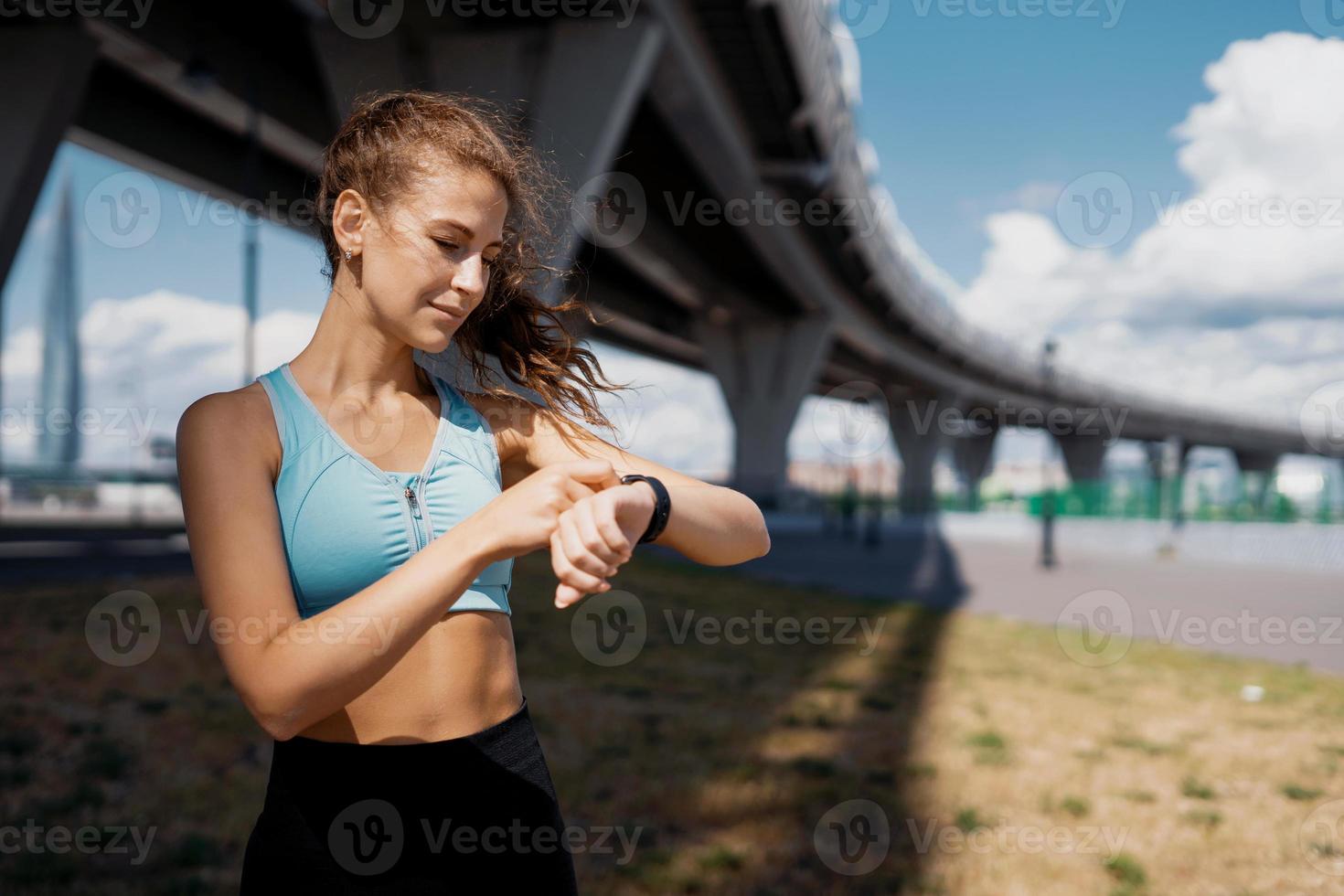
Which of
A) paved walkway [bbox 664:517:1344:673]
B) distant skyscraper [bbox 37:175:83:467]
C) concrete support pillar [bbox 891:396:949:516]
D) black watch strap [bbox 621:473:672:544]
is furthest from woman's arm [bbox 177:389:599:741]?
distant skyscraper [bbox 37:175:83:467]

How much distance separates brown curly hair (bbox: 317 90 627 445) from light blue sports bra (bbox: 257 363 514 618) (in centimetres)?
32

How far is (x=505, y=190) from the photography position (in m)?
1.76

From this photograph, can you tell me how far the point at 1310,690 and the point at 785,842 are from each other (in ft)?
22.0

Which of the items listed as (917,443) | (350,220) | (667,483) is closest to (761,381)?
(917,443)

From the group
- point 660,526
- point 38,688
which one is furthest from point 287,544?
point 38,688

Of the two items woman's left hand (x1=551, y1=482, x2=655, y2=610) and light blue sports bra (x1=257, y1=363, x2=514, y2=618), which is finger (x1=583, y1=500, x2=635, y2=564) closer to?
woman's left hand (x1=551, y1=482, x2=655, y2=610)

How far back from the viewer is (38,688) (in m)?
7.75

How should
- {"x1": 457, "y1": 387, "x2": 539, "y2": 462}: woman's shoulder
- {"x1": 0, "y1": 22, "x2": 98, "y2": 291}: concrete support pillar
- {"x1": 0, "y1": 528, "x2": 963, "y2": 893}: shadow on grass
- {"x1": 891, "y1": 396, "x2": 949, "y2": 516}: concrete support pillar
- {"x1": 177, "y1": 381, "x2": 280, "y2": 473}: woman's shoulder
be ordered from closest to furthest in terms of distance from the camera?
{"x1": 177, "y1": 381, "x2": 280, "y2": 473}: woman's shoulder
{"x1": 457, "y1": 387, "x2": 539, "y2": 462}: woman's shoulder
{"x1": 0, "y1": 528, "x2": 963, "y2": 893}: shadow on grass
{"x1": 0, "y1": 22, "x2": 98, "y2": 291}: concrete support pillar
{"x1": 891, "y1": 396, "x2": 949, "y2": 516}: concrete support pillar

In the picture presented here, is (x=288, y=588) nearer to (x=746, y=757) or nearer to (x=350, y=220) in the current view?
(x=350, y=220)

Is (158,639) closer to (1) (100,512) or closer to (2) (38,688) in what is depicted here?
(2) (38,688)

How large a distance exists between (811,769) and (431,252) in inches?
209

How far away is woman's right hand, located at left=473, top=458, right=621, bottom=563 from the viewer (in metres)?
1.40

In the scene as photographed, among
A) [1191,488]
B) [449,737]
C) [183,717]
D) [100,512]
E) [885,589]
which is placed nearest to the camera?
[449,737]

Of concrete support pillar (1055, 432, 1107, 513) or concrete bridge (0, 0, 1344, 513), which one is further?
concrete support pillar (1055, 432, 1107, 513)
